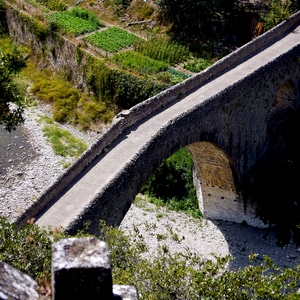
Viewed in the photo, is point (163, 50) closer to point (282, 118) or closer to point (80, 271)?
point (282, 118)

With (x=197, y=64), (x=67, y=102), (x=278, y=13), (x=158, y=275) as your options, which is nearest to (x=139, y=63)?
(x=197, y=64)

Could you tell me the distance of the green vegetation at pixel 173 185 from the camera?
30.5 metres

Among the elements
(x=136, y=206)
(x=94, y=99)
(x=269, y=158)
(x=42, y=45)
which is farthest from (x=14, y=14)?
(x=269, y=158)

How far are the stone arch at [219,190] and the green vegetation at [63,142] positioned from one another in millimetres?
9487

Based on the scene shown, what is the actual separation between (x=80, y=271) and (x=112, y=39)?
3590 cm

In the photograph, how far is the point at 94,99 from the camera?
3881cm

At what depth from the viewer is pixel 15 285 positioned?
6.43 m

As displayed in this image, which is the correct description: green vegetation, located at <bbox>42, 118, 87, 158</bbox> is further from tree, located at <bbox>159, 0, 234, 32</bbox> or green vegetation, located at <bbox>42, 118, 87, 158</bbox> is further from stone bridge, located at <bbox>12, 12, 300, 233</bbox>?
tree, located at <bbox>159, 0, 234, 32</bbox>

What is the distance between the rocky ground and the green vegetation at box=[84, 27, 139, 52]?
8945 mm

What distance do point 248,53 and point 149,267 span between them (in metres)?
15.7

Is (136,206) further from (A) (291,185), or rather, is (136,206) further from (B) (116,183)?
(B) (116,183)

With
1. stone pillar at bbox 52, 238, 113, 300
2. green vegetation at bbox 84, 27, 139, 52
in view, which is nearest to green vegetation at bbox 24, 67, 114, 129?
green vegetation at bbox 84, 27, 139, 52

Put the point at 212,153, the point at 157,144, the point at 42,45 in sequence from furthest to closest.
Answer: the point at 42,45, the point at 212,153, the point at 157,144

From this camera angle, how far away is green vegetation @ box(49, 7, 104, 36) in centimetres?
4216
